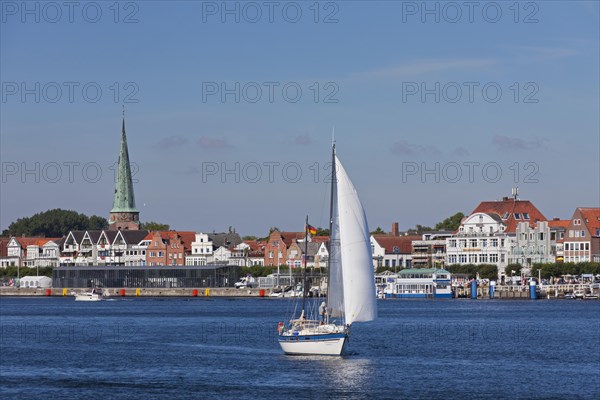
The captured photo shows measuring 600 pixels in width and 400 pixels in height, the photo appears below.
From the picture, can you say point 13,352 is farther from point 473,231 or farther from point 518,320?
point 473,231

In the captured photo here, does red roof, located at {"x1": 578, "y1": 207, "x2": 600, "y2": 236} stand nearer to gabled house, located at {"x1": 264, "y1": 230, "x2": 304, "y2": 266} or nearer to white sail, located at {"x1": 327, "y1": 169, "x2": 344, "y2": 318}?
gabled house, located at {"x1": 264, "y1": 230, "x2": 304, "y2": 266}

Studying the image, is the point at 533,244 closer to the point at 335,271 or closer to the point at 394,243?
the point at 394,243

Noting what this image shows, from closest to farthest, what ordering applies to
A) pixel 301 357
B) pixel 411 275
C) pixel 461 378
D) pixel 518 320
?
pixel 461 378, pixel 301 357, pixel 518 320, pixel 411 275

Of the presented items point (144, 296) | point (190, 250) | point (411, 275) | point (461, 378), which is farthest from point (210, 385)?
point (190, 250)

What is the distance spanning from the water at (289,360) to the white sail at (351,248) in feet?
9.23

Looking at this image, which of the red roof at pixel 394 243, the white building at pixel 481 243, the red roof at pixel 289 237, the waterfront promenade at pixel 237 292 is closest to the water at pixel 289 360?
the waterfront promenade at pixel 237 292

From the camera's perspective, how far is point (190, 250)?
200 meters

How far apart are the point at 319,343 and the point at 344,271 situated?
375 centimetres

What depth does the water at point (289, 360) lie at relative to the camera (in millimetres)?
54125

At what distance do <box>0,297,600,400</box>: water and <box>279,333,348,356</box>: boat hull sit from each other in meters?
0.55

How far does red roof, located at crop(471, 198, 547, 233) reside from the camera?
551ft

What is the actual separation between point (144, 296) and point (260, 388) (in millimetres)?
130138

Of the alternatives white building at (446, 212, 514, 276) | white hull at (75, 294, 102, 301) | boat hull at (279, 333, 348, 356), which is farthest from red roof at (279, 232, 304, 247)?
boat hull at (279, 333, 348, 356)

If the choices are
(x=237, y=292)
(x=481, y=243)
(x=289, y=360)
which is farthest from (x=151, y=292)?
(x=289, y=360)
